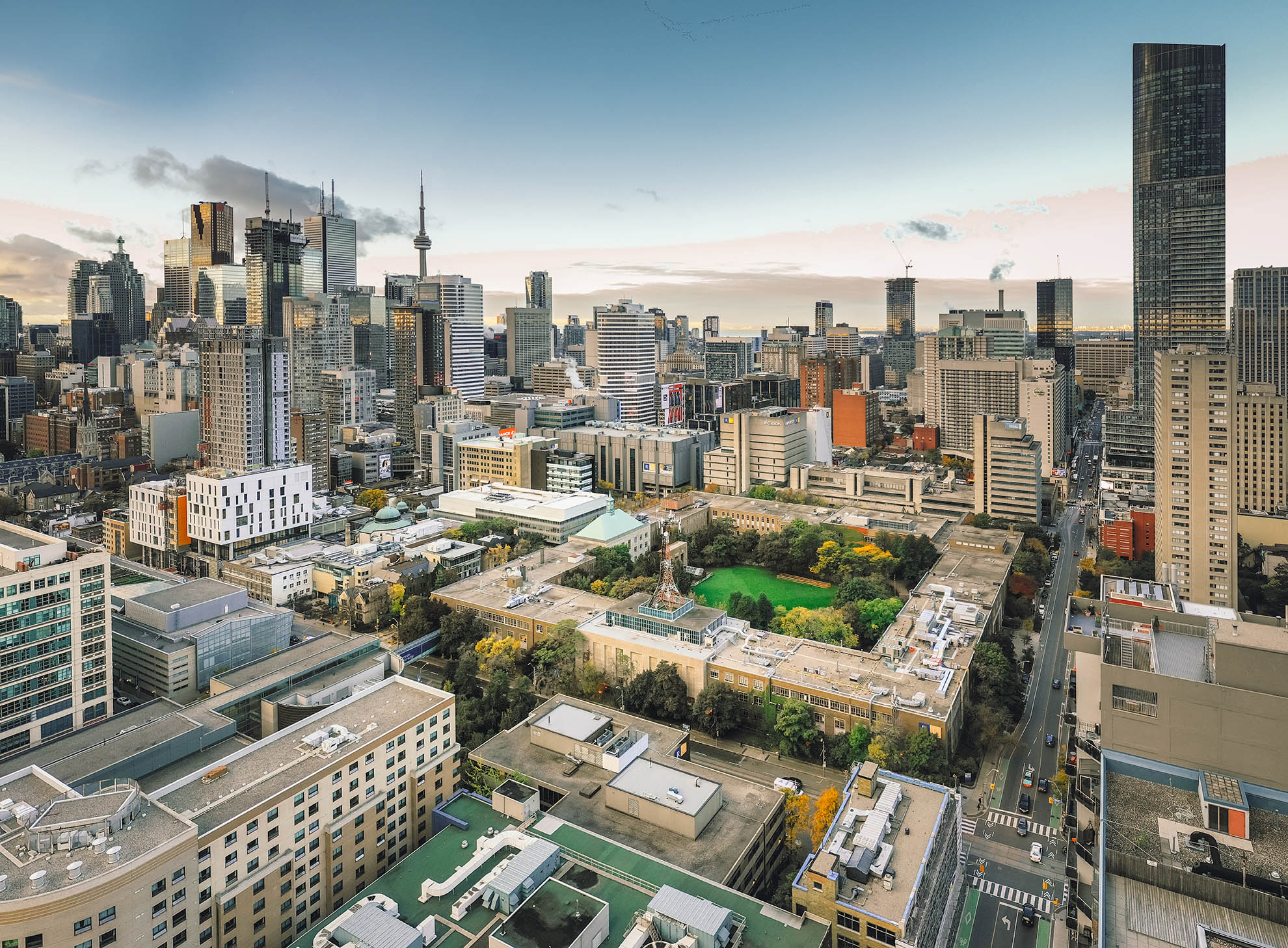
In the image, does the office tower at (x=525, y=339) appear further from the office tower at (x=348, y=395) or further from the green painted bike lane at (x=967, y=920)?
the green painted bike lane at (x=967, y=920)

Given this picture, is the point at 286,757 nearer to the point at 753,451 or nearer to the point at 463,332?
the point at 753,451

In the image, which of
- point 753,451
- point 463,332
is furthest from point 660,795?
point 463,332

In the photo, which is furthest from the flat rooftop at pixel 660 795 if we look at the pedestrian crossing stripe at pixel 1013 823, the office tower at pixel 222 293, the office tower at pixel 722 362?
the office tower at pixel 222 293

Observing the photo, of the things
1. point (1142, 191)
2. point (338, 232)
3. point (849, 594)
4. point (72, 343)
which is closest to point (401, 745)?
point (849, 594)

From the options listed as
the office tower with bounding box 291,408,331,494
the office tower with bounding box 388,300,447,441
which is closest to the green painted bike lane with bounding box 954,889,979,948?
the office tower with bounding box 291,408,331,494

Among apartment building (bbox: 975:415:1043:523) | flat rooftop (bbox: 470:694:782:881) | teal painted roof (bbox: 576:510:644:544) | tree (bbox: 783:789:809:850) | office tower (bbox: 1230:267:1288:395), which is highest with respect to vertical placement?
office tower (bbox: 1230:267:1288:395)

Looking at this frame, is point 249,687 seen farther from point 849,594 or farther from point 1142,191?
point 1142,191

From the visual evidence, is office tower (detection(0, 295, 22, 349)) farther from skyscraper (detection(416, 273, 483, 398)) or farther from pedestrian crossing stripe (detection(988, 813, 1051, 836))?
pedestrian crossing stripe (detection(988, 813, 1051, 836))
